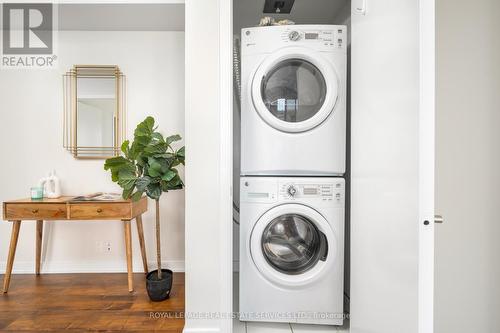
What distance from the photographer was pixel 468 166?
49.9 inches

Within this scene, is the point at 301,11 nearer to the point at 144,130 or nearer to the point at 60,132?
the point at 144,130

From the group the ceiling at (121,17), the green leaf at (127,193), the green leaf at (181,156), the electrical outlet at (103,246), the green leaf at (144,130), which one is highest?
the ceiling at (121,17)

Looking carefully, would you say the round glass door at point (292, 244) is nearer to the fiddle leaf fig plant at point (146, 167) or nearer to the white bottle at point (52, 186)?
the fiddle leaf fig plant at point (146, 167)

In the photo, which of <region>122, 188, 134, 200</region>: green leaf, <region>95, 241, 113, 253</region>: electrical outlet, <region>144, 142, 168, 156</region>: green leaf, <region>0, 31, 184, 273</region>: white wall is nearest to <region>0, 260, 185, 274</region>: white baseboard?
<region>0, 31, 184, 273</region>: white wall

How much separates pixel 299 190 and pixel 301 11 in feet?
5.35

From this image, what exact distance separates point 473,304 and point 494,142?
2.43 ft

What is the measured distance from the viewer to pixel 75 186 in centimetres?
270

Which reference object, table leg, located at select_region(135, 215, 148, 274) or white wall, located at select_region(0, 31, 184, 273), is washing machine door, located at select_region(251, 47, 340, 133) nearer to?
white wall, located at select_region(0, 31, 184, 273)

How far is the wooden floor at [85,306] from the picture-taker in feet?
5.96

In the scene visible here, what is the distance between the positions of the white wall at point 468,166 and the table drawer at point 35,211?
258cm

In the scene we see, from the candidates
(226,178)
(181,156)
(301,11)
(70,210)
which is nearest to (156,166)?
(181,156)

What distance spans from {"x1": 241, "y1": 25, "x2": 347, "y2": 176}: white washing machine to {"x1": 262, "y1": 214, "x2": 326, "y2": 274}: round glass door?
13.3 inches

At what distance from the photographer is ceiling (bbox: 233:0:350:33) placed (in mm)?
2266

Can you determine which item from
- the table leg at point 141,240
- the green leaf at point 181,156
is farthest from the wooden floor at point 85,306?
the green leaf at point 181,156
